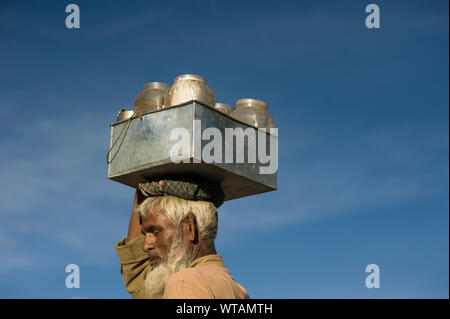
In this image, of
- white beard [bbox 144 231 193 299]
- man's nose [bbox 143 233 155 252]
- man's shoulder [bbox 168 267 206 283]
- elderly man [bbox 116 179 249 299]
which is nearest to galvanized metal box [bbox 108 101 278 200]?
elderly man [bbox 116 179 249 299]

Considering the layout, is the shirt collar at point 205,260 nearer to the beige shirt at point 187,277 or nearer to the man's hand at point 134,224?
the beige shirt at point 187,277

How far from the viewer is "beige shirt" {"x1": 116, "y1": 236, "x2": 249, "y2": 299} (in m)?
5.40

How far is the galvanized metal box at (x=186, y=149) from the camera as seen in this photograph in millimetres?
5738

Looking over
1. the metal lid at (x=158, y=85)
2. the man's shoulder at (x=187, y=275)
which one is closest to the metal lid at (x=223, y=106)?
the metal lid at (x=158, y=85)

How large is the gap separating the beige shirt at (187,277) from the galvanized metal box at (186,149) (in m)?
0.66

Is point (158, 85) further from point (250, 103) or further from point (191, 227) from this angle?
point (191, 227)

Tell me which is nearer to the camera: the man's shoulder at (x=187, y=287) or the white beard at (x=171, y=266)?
the man's shoulder at (x=187, y=287)

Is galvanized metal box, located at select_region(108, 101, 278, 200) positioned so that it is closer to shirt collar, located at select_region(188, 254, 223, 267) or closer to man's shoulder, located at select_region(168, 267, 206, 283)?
shirt collar, located at select_region(188, 254, 223, 267)

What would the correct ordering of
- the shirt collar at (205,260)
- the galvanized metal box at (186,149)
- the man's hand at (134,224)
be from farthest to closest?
the man's hand at (134,224) → the shirt collar at (205,260) → the galvanized metal box at (186,149)

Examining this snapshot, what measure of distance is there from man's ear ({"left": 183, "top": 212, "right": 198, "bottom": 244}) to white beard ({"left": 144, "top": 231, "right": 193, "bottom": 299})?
7cm
